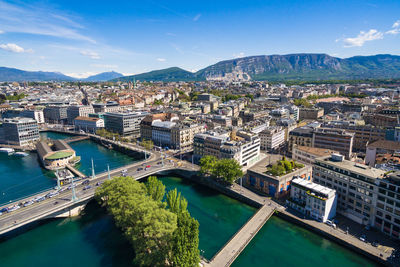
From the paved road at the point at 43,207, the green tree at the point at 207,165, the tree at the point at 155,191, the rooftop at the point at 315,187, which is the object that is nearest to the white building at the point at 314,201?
the rooftop at the point at 315,187

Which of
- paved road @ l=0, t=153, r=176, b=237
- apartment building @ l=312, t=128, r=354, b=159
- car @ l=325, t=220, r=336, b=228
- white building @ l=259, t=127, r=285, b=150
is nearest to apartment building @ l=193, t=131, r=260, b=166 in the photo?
white building @ l=259, t=127, r=285, b=150

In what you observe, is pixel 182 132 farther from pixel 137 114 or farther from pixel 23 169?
pixel 23 169

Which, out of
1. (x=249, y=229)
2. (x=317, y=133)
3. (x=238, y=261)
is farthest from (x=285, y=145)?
(x=238, y=261)

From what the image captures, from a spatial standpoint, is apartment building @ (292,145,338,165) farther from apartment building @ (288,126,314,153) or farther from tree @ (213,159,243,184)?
tree @ (213,159,243,184)

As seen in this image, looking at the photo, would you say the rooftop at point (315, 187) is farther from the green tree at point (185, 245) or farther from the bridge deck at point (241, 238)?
the green tree at point (185, 245)

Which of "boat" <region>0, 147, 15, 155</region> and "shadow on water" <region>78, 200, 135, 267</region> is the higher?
"boat" <region>0, 147, 15, 155</region>

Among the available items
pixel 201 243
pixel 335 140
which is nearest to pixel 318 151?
pixel 335 140

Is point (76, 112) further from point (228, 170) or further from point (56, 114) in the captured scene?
point (228, 170)
